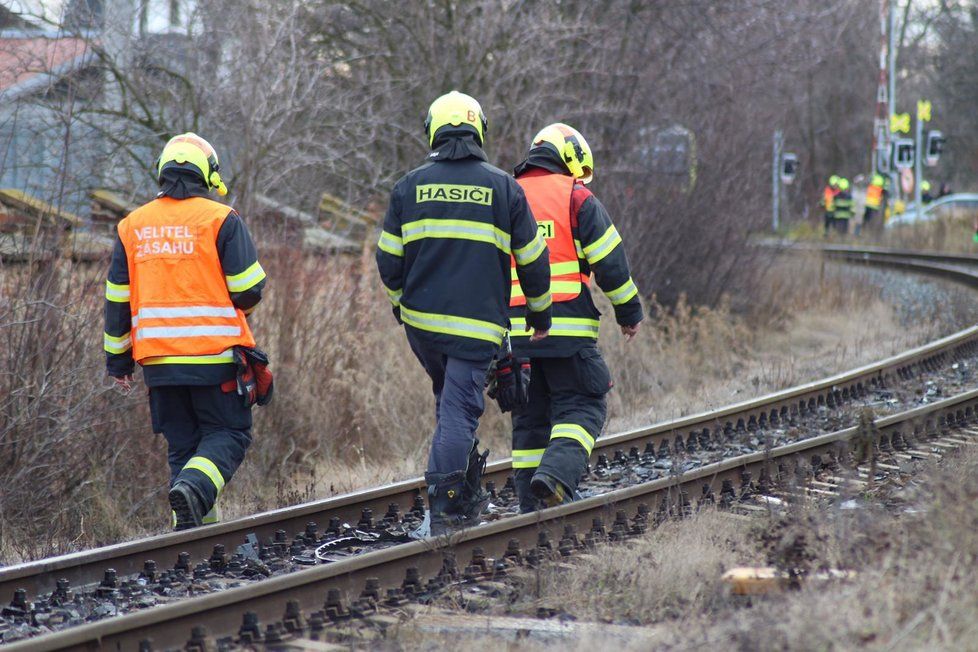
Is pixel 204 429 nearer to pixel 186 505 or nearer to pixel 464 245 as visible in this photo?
pixel 186 505

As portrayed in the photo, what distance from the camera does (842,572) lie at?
4.44m

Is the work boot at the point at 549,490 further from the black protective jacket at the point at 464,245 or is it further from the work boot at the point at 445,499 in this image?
the black protective jacket at the point at 464,245

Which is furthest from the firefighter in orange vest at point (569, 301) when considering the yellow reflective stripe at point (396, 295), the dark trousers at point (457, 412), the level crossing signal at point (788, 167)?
the level crossing signal at point (788, 167)

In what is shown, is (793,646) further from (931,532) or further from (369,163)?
(369,163)

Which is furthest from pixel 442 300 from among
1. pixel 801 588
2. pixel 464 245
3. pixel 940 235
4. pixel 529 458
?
pixel 940 235

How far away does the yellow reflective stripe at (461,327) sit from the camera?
18.6 feet

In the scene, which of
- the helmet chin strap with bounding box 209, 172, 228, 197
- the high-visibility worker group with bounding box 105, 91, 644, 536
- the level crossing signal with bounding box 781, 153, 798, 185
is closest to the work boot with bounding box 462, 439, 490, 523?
the high-visibility worker group with bounding box 105, 91, 644, 536

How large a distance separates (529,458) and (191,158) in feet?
7.64

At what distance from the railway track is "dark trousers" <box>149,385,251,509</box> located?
0.95ft

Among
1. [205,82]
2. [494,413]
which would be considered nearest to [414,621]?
[494,413]

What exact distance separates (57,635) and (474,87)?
11.2 m

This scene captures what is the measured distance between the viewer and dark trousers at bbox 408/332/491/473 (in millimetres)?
5758

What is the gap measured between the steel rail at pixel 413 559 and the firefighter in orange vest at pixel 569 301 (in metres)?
0.31

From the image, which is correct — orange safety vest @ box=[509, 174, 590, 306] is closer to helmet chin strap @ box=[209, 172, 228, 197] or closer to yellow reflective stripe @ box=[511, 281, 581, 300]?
yellow reflective stripe @ box=[511, 281, 581, 300]
